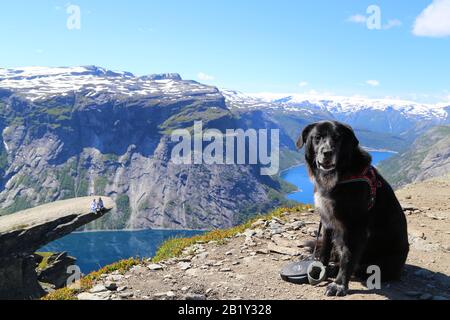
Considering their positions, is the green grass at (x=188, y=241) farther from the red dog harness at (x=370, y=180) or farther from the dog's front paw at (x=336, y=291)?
the red dog harness at (x=370, y=180)

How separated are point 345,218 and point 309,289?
6.03 ft

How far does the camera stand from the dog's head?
7.14 m

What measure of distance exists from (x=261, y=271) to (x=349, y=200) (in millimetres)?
3266

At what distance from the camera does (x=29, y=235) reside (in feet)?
143

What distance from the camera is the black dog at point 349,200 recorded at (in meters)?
7.36

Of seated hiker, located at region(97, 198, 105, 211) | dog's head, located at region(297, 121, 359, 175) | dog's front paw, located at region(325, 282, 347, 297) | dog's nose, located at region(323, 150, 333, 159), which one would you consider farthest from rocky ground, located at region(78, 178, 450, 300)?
seated hiker, located at region(97, 198, 105, 211)

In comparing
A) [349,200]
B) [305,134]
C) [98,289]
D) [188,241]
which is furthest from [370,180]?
[188,241]

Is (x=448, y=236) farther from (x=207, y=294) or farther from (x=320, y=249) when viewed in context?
(x=207, y=294)

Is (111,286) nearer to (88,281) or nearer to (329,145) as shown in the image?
(88,281)

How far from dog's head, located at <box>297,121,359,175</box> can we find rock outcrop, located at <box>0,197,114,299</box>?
35.8 m

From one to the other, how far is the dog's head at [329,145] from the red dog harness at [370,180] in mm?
300

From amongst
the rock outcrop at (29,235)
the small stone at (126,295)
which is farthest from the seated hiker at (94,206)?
the small stone at (126,295)

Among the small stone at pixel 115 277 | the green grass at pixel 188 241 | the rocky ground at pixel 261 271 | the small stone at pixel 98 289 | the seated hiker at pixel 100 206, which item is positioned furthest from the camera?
the seated hiker at pixel 100 206
